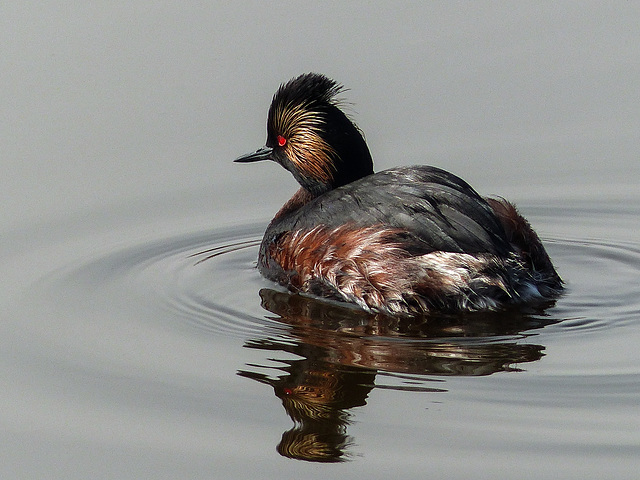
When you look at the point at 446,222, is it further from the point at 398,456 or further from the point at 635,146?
the point at 635,146

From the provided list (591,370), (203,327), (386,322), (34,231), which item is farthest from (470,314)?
(34,231)

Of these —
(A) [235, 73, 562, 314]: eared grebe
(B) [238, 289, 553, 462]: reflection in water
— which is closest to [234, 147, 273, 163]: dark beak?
(A) [235, 73, 562, 314]: eared grebe

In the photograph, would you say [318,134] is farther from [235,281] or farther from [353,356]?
[353,356]

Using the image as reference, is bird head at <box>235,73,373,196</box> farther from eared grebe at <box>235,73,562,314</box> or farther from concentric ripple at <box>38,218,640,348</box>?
concentric ripple at <box>38,218,640,348</box>

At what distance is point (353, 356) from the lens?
6195 millimetres

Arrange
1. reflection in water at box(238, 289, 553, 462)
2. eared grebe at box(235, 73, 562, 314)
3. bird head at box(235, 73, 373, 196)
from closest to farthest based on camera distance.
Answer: reflection in water at box(238, 289, 553, 462) → eared grebe at box(235, 73, 562, 314) → bird head at box(235, 73, 373, 196)

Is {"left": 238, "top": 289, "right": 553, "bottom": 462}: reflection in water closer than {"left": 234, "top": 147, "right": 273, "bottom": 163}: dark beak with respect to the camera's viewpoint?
Yes

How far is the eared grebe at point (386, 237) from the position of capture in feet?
21.9

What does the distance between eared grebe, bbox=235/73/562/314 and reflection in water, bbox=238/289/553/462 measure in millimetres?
156

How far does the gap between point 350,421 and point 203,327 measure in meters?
1.55

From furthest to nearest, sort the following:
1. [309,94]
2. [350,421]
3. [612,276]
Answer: [309,94] → [612,276] → [350,421]

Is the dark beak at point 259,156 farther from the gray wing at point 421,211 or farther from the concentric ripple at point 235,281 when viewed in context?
the gray wing at point 421,211

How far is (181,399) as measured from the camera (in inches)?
225

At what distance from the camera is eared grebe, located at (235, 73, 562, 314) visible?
6.68 metres
